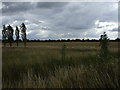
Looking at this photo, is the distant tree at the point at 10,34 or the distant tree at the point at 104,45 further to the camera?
the distant tree at the point at 10,34

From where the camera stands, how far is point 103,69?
15.0 ft

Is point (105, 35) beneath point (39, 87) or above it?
above

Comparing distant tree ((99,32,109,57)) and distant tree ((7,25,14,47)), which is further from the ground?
distant tree ((7,25,14,47))

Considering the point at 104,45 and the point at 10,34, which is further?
the point at 10,34

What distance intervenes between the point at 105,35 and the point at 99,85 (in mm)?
4775

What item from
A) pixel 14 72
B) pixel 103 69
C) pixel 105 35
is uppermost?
pixel 105 35

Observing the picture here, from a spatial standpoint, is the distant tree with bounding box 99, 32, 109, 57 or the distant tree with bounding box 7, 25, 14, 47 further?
the distant tree with bounding box 7, 25, 14, 47

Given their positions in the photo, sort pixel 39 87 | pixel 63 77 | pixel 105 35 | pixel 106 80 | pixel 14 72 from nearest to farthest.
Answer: pixel 106 80 < pixel 39 87 < pixel 63 77 < pixel 14 72 < pixel 105 35

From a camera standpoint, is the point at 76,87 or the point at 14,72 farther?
the point at 14,72

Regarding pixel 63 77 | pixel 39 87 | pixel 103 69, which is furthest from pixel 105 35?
pixel 39 87

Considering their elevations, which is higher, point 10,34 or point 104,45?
point 10,34

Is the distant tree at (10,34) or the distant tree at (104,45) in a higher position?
the distant tree at (10,34)

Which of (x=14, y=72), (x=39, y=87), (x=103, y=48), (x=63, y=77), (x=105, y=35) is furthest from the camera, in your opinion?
(x=105, y=35)

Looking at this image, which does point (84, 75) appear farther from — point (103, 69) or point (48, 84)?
point (48, 84)
